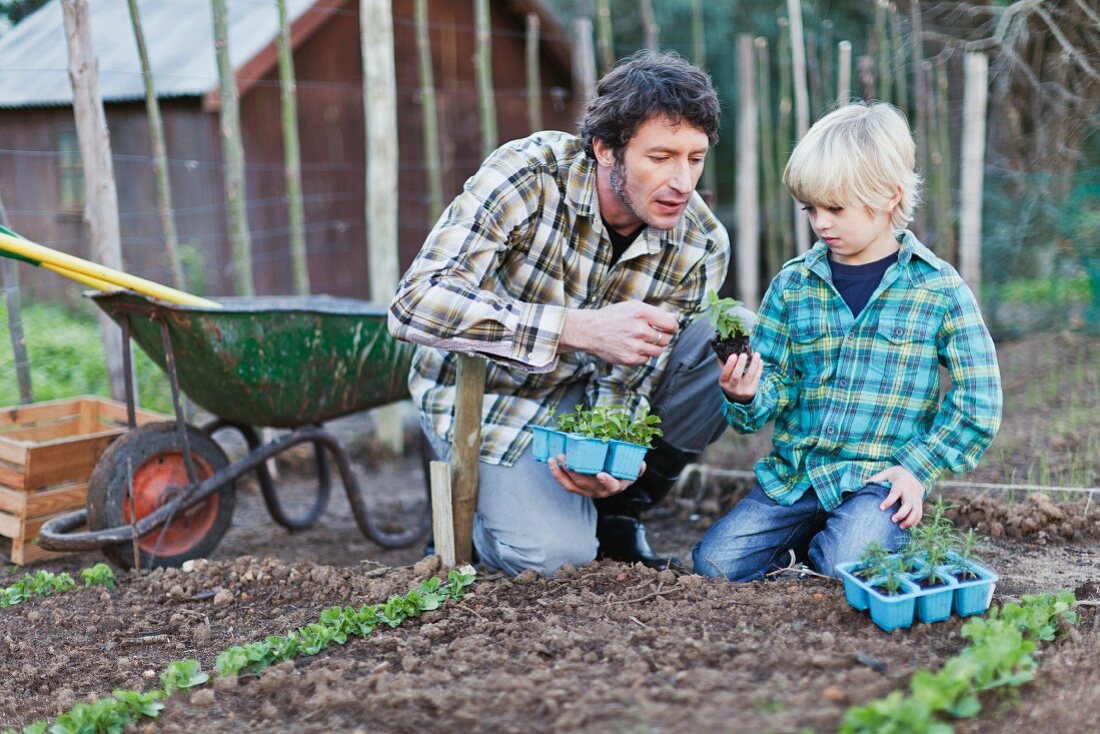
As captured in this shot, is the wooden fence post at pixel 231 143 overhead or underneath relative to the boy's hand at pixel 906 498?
overhead

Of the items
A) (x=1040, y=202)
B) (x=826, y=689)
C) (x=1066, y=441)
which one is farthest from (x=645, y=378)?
(x=1040, y=202)

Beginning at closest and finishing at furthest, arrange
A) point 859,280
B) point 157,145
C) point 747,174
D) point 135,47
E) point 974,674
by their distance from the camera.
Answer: point 974,674, point 859,280, point 157,145, point 747,174, point 135,47

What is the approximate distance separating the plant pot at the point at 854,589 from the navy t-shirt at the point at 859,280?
71 cm

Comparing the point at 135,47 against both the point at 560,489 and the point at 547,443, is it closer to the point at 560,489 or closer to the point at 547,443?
the point at 560,489

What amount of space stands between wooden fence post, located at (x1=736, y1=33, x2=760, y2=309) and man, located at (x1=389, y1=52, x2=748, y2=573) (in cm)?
290

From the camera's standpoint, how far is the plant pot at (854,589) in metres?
2.17

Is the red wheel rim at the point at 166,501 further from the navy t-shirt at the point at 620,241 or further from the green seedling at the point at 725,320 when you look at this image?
the green seedling at the point at 725,320

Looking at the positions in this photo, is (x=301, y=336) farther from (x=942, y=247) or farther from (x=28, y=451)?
(x=942, y=247)

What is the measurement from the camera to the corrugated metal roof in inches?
336

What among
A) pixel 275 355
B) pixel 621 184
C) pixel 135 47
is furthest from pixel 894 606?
pixel 135 47

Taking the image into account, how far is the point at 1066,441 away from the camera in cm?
392

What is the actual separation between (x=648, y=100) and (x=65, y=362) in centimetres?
620

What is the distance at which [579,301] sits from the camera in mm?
3031

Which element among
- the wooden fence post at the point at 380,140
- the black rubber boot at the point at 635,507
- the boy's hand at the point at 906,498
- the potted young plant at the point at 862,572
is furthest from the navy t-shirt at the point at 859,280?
the wooden fence post at the point at 380,140
